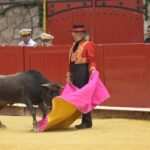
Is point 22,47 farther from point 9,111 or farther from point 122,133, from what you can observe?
point 122,133

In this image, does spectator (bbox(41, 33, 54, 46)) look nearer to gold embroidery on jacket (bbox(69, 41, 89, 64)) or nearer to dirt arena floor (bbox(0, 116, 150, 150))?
dirt arena floor (bbox(0, 116, 150, 150))

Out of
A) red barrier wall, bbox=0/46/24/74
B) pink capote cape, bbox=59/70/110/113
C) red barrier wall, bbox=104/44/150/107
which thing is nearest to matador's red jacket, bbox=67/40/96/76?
pink capote cape, bbox=59/70/110/113

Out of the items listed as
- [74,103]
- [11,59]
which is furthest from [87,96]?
[11,59]

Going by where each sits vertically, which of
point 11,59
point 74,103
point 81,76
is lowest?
point 74,103

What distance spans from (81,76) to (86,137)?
1135 mm

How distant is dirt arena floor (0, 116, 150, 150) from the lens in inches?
262

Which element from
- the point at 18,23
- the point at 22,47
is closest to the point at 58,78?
the point at 22,47

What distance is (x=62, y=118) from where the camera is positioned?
323 inches

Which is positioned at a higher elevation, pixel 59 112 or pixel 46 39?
pixel 46 39

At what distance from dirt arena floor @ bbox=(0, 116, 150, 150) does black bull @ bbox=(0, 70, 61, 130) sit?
39cm

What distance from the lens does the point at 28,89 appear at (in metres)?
8.39

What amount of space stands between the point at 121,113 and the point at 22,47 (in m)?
2.14

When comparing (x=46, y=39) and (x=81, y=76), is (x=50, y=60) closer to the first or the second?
(x=46, y=39)

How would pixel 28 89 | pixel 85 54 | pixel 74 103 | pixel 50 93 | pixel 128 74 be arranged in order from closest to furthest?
1. pixel 74 103
2. pixel 85 54
3. pixel 28 89
4. pixel 50 93
5. pixel 128 74
